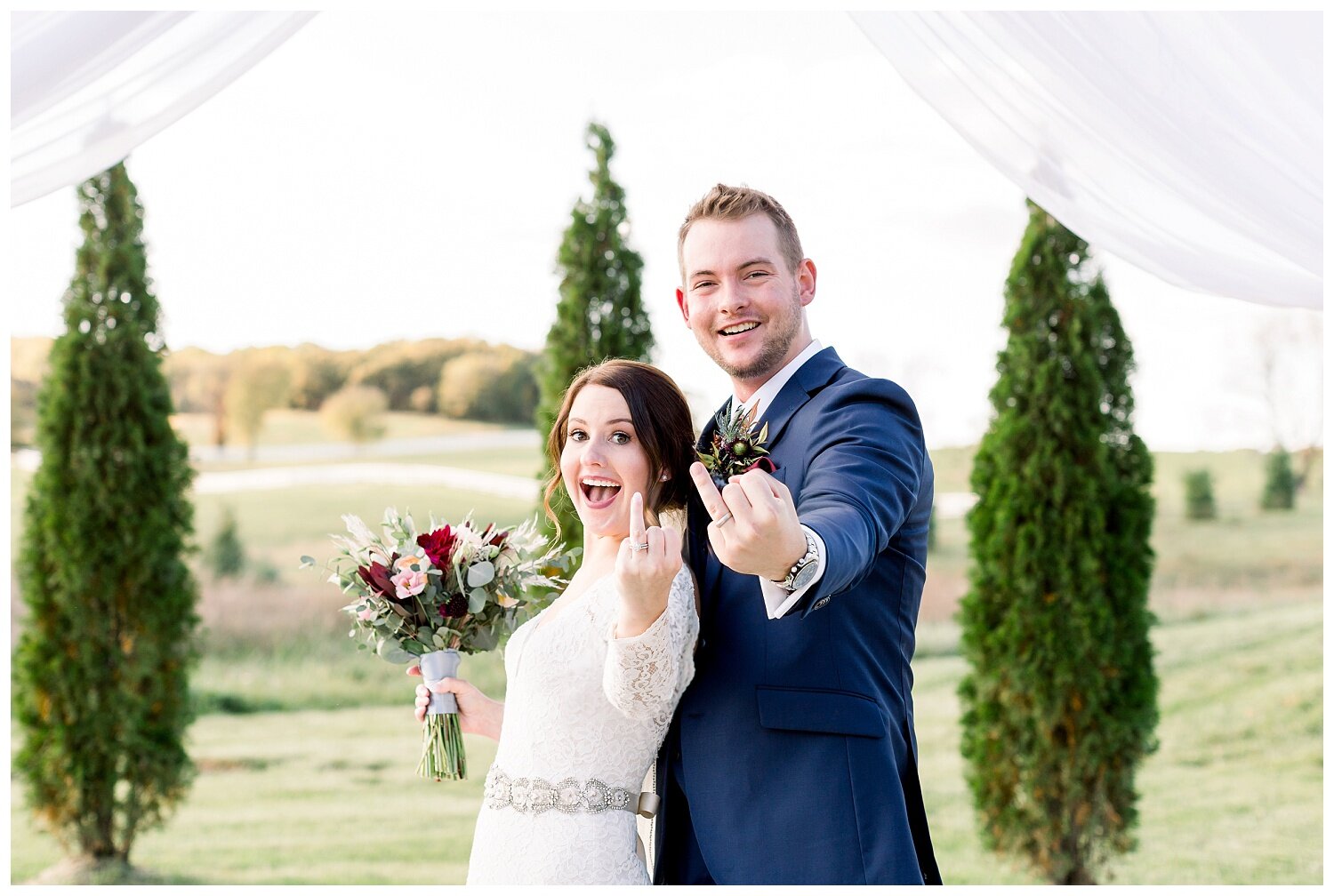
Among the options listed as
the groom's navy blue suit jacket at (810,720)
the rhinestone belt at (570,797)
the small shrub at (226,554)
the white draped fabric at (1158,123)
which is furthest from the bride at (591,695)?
the small shrub at (226,554)

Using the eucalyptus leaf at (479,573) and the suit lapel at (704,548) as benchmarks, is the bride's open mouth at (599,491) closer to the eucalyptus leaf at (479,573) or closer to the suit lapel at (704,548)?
the suit lapel at (704,548)

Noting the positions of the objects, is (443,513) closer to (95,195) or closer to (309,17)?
(95,195)

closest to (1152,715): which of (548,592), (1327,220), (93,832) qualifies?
(548,592)

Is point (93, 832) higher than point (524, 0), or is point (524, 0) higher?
point (524, 0)

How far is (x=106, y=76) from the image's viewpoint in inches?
110

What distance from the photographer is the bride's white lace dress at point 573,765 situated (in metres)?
2.20

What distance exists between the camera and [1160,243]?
9.70ft

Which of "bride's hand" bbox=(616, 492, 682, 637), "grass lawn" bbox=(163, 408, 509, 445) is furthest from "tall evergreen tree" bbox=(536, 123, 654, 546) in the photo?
"grass lawn" bbox=(163, 408, 509, 445)

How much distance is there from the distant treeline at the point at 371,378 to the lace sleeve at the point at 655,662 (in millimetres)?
8220

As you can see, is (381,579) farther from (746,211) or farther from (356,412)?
(356,412)

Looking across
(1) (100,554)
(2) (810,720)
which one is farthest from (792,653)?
(1) (100,554)

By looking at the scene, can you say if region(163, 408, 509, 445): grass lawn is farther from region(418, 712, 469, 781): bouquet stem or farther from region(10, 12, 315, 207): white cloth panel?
region(418, 712, 469, 781): bouquet stem

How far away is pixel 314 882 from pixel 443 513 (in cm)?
387

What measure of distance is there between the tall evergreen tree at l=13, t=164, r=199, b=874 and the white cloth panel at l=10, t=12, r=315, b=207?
3.02 meters
